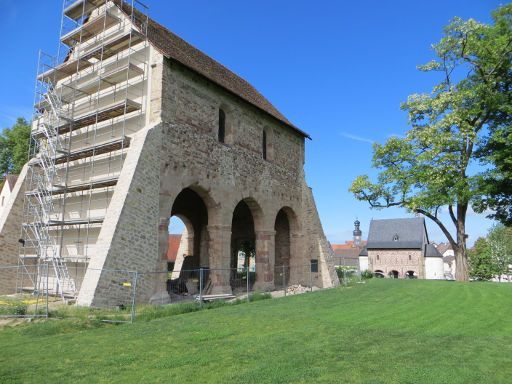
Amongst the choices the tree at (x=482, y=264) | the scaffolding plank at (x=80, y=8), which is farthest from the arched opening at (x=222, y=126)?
the tree at (x=482, y=264)

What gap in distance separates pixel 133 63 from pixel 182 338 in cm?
1148

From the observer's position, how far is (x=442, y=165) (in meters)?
22.5

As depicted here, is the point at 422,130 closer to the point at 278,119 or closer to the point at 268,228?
the point at 278,119

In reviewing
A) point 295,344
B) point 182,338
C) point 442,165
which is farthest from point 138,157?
point 442,165

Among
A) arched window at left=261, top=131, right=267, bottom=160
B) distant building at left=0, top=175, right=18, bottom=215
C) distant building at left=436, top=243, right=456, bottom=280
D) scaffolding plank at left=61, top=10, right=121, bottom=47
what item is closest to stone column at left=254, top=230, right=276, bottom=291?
arched window at left=261, top=131, right=267, bottom=160

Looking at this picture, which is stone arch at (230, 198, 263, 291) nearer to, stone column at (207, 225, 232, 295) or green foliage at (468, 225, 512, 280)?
stone column at (207, 225, 232, 295)

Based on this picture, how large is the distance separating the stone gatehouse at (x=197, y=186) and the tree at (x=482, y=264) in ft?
113

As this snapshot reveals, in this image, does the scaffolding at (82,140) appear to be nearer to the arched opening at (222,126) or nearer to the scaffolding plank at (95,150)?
the scaffolding plank at (95,150)

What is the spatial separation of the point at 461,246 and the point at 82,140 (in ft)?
68.2

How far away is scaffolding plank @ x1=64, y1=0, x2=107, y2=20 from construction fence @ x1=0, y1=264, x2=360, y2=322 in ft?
36.1

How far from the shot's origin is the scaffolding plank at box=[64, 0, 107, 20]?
17.3m

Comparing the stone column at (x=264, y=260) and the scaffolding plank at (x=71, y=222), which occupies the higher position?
the scaffolding plank at (x=71, y=222)

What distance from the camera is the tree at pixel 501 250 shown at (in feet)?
159

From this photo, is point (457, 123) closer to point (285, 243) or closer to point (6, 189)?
point (285, 243)
